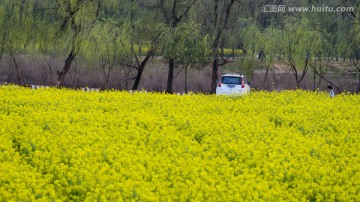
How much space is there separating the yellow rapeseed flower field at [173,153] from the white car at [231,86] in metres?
8.40

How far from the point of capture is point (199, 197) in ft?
22.1

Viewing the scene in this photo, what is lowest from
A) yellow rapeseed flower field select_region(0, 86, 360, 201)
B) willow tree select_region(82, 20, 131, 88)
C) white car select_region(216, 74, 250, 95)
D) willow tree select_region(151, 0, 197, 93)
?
white car select_region(216, 74, 250, 95)

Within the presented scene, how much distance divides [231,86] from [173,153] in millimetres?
14601

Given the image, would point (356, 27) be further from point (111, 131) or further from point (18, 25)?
point (111, 131)

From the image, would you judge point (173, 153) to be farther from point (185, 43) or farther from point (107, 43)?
point (185, 43)

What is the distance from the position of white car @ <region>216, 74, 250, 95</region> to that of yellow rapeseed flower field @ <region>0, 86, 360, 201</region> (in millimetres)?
8404

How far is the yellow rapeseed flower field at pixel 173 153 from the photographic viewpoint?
6.99 m

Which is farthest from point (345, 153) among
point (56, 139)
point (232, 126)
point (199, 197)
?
point (56, 139)

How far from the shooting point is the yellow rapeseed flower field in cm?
699

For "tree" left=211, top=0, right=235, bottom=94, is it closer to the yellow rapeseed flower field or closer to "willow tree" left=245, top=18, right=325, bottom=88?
"willow tree" left=245, top=18, right=325, bottom=88

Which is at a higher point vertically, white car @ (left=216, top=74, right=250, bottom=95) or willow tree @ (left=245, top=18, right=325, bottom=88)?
willow tree @ (left=245, top=18, right=325, bottom=88)

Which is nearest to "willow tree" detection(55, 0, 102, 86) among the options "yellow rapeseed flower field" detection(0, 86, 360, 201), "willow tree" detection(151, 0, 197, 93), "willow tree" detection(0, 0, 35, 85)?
"willow tree" detection(0, 0, 35, 85)

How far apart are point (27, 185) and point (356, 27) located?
912 inches

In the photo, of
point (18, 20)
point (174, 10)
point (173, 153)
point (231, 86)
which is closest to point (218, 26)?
point (174, 10)
